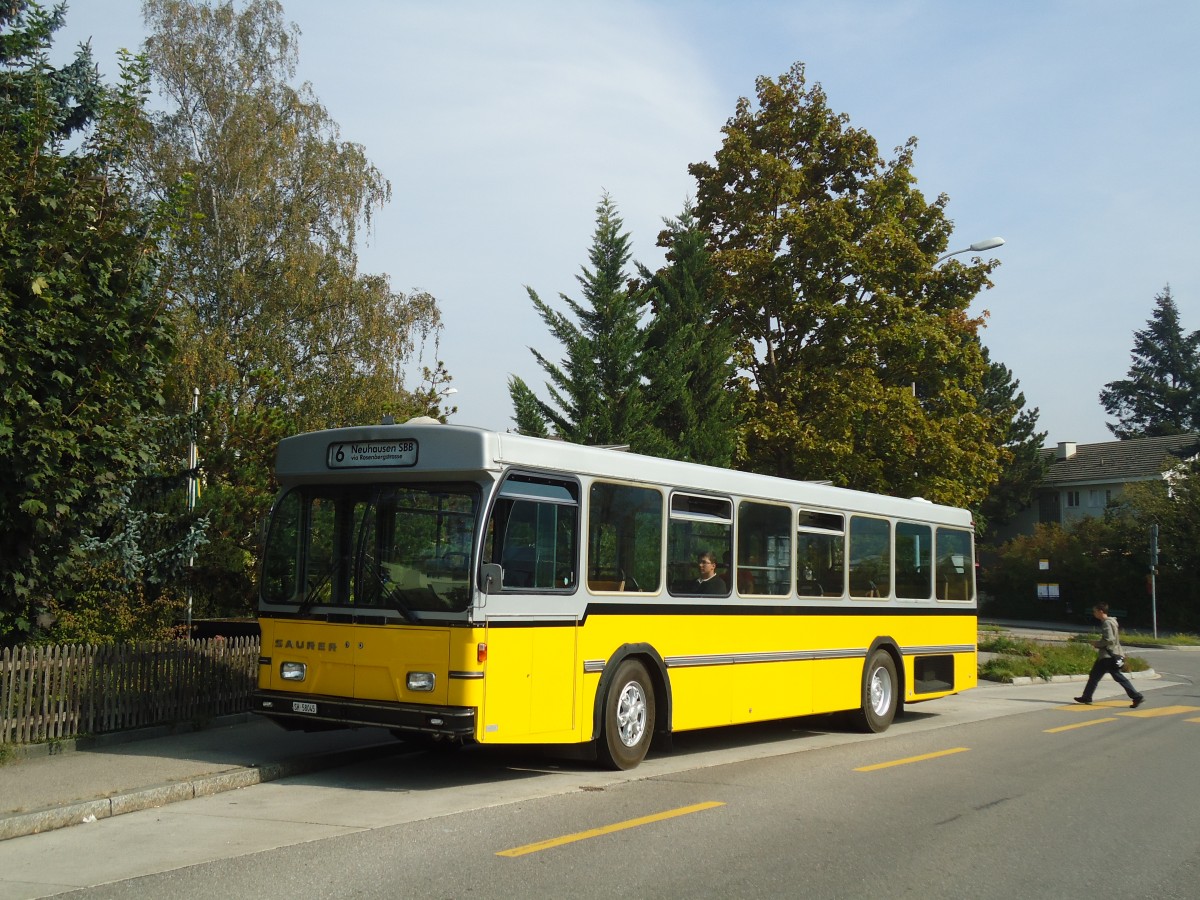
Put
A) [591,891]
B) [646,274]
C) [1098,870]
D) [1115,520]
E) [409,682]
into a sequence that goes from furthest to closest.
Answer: [1115,520] → [646,274] → [409,682] → [1098,870] → [591,891]

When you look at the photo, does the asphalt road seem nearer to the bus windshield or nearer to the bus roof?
the bus windshield

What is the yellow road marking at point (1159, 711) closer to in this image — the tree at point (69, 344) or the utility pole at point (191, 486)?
the utility pole at point (191, 486)

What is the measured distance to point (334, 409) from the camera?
106ft

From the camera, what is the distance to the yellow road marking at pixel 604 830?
24.7 feet

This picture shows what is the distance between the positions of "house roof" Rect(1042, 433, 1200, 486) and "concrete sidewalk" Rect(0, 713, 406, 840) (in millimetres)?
60436

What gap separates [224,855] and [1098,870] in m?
5.39

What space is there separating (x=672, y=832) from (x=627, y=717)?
2889mm

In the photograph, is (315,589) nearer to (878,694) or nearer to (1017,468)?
(878,694)

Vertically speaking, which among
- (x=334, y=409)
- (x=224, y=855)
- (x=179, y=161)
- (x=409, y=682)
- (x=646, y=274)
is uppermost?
(x=179, y=161)

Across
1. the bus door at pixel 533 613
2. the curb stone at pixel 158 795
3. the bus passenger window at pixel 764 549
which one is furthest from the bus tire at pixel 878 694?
the curb stone at pixel 158 795

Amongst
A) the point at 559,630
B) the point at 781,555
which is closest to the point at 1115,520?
the point at 781,555

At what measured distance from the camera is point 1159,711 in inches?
716

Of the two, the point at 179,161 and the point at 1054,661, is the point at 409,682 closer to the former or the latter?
the point at 1054,661

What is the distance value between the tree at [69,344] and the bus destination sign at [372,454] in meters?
2.50
